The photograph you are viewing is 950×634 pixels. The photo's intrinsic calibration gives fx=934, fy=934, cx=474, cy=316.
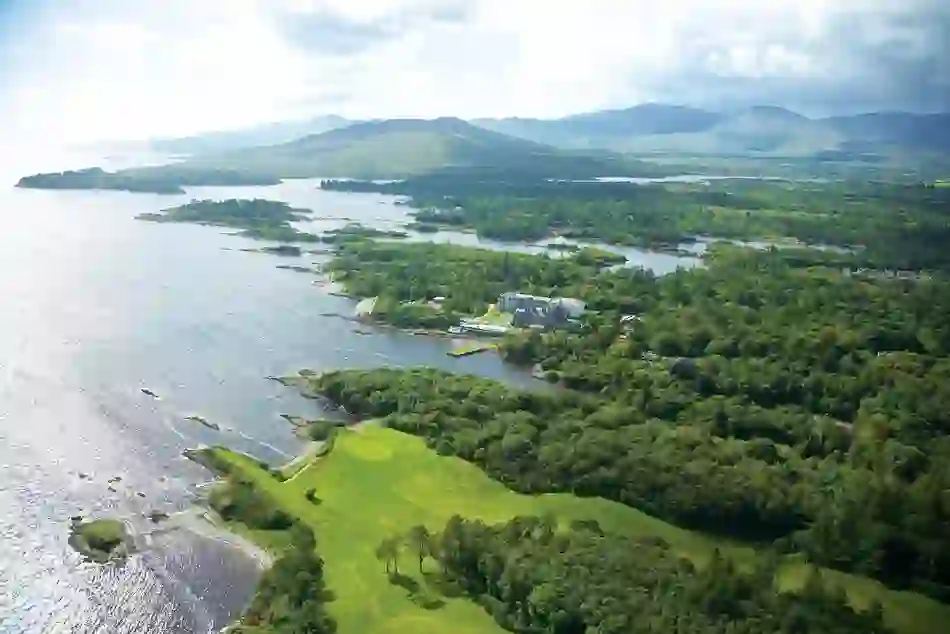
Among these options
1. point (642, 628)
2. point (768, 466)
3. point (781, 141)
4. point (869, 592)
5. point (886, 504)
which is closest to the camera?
point (642, 628)

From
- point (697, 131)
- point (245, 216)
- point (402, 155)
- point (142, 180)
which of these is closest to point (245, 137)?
point (402, 155)

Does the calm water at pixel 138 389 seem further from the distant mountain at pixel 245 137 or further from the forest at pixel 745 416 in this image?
the distant mountain at pixel 245 137

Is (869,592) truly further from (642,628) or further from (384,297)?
(384,297)

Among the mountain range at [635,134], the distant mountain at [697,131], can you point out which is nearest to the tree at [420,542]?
the mountain range at [635,134]

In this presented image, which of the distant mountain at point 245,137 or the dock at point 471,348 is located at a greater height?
the distant mountain at point 245,137

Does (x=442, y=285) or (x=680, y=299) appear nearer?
(x=680, y=299)

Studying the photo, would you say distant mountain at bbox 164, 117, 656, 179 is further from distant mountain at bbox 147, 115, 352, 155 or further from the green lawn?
the green lawn

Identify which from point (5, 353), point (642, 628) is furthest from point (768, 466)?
point (5, 353)
